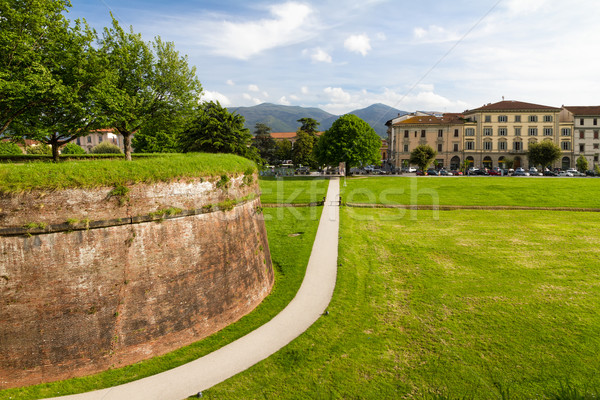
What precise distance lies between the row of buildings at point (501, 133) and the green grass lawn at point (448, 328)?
189ft

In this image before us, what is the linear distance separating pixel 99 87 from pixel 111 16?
24.9 feet

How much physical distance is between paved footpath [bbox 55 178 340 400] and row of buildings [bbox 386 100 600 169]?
6765cm

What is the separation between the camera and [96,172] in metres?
10.7

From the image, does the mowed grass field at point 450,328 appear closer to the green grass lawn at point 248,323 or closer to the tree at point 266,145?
the green grass lawn at point 248,323

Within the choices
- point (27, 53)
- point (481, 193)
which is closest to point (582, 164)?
point (481, 193)

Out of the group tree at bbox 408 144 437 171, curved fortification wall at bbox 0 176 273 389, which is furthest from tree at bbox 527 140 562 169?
curved fortification wall at bbox 0 176 273 389

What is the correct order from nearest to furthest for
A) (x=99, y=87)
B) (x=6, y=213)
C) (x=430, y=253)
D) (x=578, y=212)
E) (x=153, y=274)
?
A: (x=6, y=213) → (x=153, y=274) → (x=99, y=87) → (x=430, y=253) → (x=578, y=212)

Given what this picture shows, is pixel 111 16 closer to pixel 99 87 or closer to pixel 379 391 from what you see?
pixel 99 87

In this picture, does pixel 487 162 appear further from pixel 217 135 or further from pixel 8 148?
pixel 8 148

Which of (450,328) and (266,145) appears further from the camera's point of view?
(266,145)

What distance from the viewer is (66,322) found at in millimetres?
10164

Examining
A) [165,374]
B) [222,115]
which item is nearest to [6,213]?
[165,374]

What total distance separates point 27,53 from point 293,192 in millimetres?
31186

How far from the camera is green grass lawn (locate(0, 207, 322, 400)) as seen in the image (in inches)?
386
